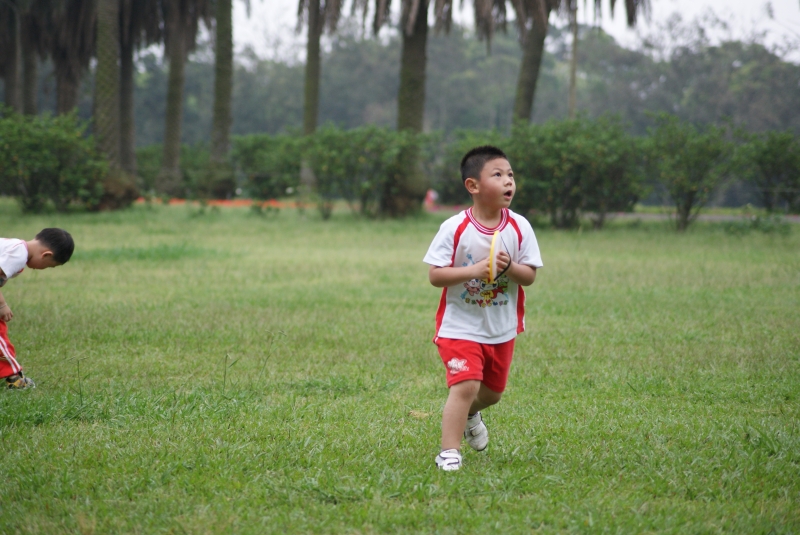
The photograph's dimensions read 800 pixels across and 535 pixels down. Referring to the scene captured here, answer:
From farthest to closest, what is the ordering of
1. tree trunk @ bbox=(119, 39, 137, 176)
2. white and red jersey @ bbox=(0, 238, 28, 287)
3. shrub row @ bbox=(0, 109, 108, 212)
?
tree trunk @ bbox=(119, 39, 137, 176)
shrub row @ bbox=(0, 109, 108, 212)
white and red jersey @ bbox=(0, 238, 28, 287)

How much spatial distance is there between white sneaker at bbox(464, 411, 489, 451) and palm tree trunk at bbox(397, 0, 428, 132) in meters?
16.0

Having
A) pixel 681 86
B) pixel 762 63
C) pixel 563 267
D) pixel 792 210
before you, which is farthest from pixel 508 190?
pixel 681 86

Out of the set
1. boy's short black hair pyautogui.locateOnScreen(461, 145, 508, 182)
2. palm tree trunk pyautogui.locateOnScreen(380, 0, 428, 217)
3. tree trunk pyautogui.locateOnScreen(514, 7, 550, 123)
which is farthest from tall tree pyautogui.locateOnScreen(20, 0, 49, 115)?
boy's short black hair pyautogui.locateOnScreen(461, 145, 508, 182)

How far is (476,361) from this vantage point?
3295mm

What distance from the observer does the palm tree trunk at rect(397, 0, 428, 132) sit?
1873 cm

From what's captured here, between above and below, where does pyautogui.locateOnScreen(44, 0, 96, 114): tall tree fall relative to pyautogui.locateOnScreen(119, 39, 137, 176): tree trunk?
above

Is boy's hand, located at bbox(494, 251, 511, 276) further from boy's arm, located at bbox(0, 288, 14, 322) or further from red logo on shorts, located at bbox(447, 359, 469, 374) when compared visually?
boy's arm, located at bbox(0, 288, 14, 322)

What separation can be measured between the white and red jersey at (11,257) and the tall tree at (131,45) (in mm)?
22950

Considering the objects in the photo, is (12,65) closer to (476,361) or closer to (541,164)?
(541,164)

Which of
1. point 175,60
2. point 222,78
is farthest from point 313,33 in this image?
point 175,60

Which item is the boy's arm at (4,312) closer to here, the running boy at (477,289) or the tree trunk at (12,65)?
the running boy at (477,289)

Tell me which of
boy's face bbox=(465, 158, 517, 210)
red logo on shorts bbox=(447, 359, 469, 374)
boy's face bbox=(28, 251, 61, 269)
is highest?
boy's face bbox=(465, 158, 517, 210)

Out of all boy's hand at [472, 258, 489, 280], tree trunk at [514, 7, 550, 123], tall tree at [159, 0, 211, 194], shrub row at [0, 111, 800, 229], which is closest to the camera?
boy's hand at [472, 258, 489, 280]

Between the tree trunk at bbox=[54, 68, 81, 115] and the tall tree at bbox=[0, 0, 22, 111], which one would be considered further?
the tree trunk at bbox=[54, 68, 81, 115]
